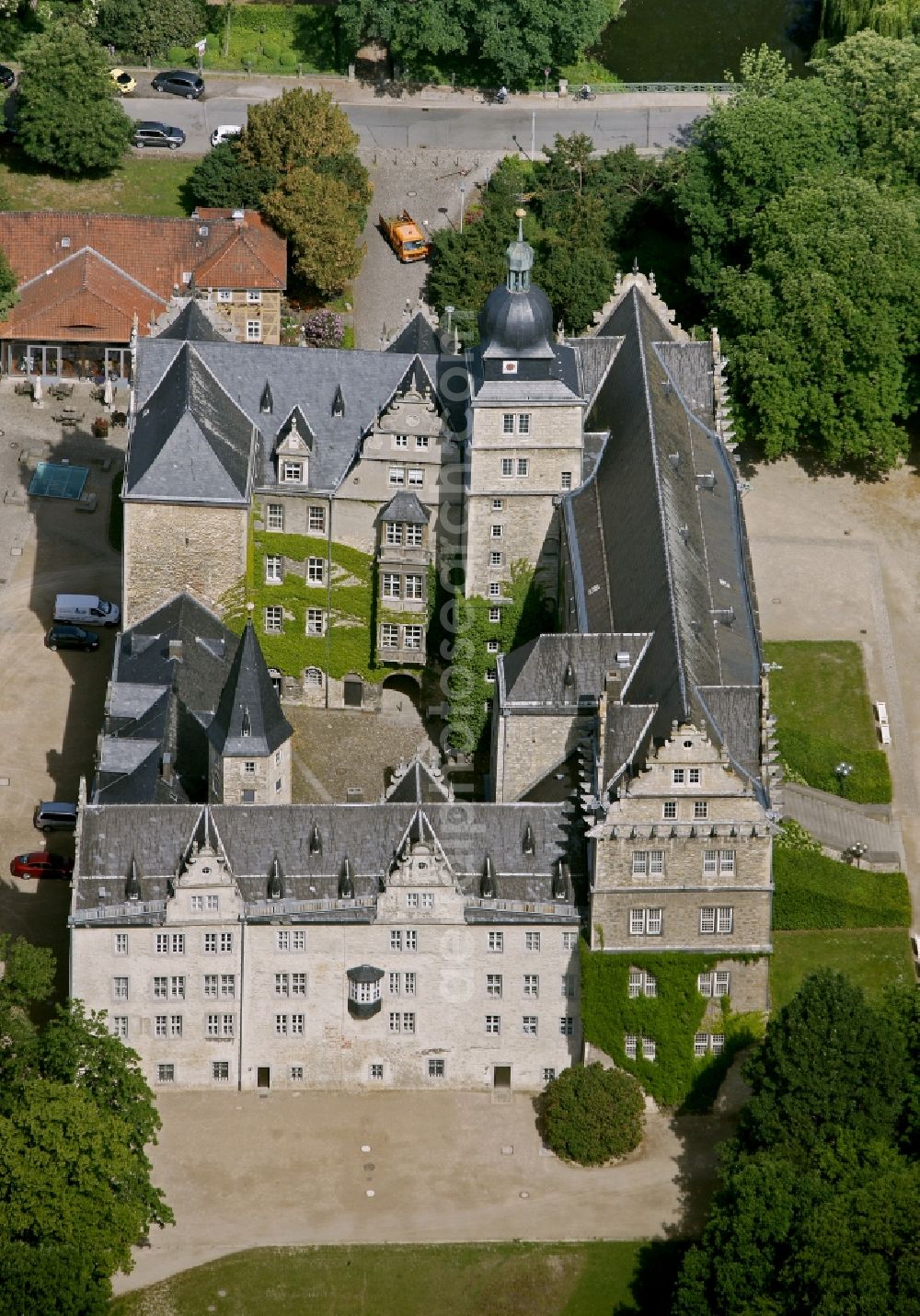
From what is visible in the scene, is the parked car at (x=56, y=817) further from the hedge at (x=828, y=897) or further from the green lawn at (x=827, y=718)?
the green lawn at (x=827, y=718)

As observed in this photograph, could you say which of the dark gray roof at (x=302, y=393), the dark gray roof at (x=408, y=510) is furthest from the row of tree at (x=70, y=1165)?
the dark gray roof at (x=302, y=393)

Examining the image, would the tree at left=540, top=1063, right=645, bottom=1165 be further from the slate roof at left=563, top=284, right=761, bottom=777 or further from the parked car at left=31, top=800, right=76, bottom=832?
the parked car at left=31, top=800, right=76, bottom=832

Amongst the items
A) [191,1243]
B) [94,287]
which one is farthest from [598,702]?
[94,287]

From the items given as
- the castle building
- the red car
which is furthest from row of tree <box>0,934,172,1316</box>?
the red car

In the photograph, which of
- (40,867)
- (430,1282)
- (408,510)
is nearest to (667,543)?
(408,510)

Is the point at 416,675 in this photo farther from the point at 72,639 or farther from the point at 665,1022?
the point at 665,1022
